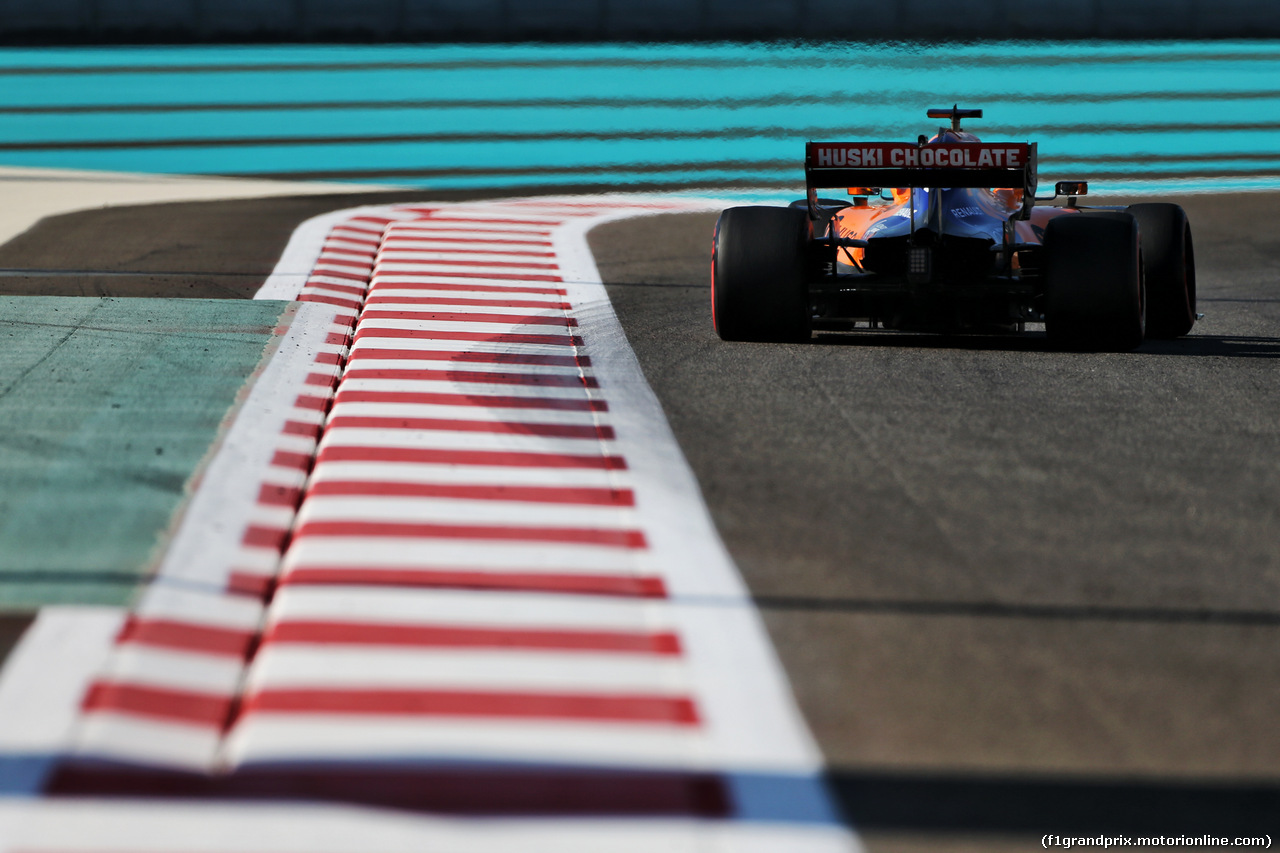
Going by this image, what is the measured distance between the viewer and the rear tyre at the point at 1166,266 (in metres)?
8.86

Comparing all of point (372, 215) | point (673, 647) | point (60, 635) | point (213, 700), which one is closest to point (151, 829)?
point (213, 700)

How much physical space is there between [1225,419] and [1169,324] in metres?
2.46

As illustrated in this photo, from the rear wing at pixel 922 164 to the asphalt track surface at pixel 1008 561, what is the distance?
1.02 metres

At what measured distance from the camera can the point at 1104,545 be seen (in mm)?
4922

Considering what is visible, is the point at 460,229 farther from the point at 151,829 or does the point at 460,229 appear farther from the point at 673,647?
the point at 151,829

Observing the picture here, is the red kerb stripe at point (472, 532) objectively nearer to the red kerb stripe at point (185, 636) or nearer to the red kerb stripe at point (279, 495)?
the red kerb stripe at point (279, 495)

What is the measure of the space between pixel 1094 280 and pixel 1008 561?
3.60 metres

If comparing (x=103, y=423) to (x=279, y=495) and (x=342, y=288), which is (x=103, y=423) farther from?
(x=342, y=288)

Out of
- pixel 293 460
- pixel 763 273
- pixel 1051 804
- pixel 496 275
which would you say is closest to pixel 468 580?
pixel 293 460

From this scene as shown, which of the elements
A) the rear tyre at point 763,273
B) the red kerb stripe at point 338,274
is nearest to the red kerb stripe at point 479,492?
the rear tyre at point 763,273

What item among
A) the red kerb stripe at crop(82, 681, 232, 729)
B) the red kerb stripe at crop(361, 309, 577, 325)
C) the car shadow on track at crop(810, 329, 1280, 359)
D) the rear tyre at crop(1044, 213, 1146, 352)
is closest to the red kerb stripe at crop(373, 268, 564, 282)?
the red kerb stripe at crop(361, 309, 577, 325)

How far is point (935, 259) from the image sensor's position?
26.3 feet

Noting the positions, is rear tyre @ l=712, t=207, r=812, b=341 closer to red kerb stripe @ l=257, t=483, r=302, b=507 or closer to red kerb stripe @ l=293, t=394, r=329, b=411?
red kerb stripe @ l=293, t=394, r=329, b=411

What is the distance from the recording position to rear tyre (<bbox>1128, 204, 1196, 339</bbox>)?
8859 millimetres
